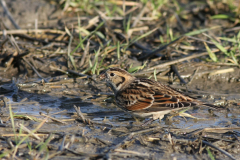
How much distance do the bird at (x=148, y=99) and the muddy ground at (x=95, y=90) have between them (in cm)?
29

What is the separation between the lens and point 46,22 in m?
10.2

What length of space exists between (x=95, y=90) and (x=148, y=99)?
5.53 feet

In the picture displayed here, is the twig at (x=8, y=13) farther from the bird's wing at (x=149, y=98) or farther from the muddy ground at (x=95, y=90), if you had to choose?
the bird's wing at (x=149, y=98)

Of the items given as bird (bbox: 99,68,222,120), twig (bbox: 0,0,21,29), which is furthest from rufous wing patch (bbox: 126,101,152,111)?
twig (bbox: 0,0,21,29)

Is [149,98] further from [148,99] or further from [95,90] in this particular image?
[95,90]

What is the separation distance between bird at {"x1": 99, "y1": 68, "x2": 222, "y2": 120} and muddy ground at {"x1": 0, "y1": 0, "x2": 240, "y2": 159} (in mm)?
293

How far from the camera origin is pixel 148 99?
20.7ft

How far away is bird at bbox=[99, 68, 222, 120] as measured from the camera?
237 inches

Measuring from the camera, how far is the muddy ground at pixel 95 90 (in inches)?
202

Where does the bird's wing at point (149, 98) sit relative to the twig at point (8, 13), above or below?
below

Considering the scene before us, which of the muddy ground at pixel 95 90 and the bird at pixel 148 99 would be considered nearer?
the muddy ground at pixel 95 90

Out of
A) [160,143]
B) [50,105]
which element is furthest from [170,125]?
[50,105]

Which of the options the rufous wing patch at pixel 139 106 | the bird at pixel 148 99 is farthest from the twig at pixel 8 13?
the rufous wing patch at pixel 139 106

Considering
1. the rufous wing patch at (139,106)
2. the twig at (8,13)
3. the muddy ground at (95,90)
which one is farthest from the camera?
the twig at (8,13)
